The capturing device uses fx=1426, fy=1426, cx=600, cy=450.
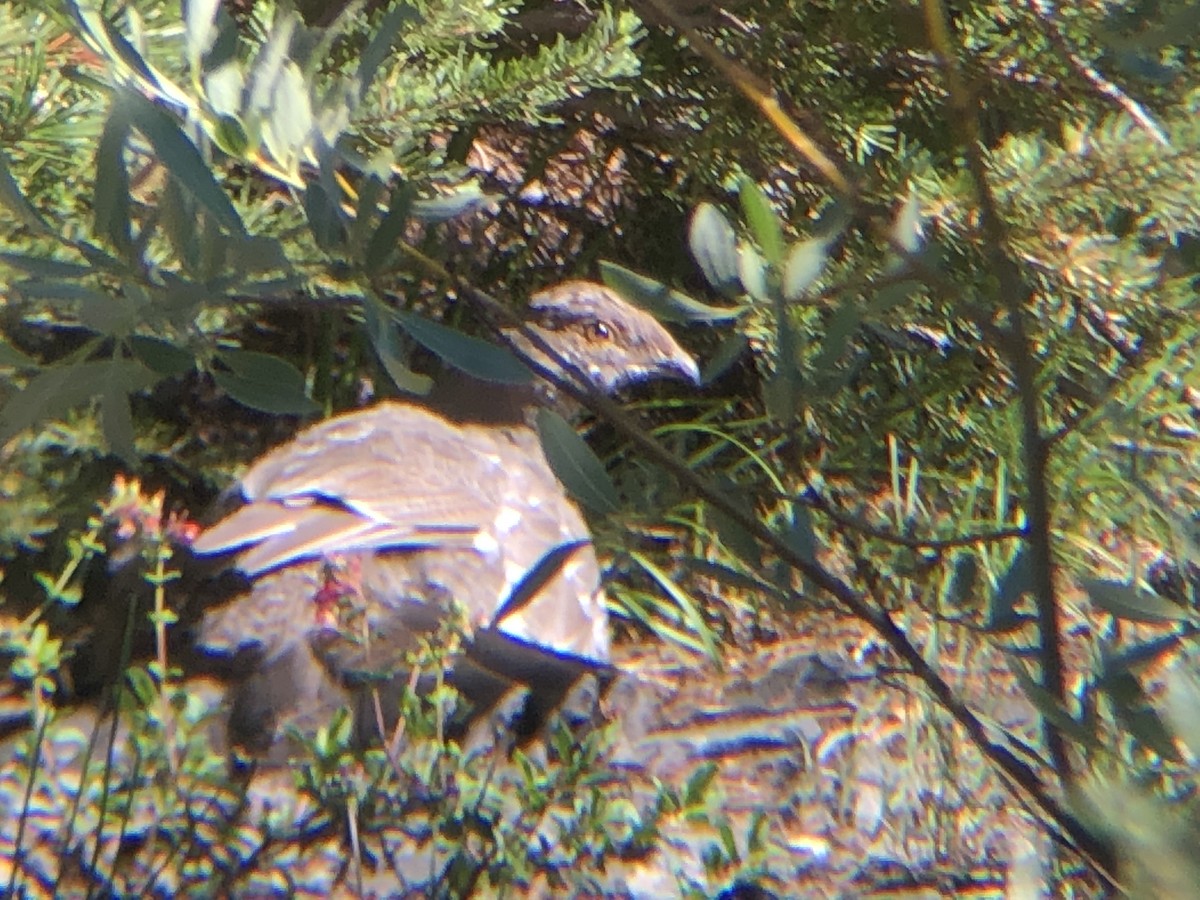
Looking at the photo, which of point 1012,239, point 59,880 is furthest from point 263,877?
point 1012,239

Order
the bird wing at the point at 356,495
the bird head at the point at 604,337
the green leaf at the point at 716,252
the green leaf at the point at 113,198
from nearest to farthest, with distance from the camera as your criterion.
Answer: the green leaf at the point at 113,198 → the green leaf at the point at 716,252 → the bird wing at the point at 356,495 → the bird head at the point at 604,337

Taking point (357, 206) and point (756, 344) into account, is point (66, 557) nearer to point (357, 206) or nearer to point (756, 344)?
point (756, 344)

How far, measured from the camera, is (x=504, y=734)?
2584 millimetres

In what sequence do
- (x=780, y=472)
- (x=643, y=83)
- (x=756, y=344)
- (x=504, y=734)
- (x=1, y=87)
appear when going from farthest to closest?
(x=780, y=472)
(x=643, y=83)
(x=756, y=344)
(x=504, y=734)
(x=1, y=87)

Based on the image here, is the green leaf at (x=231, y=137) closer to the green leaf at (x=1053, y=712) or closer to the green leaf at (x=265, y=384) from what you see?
the green leaf at (x=265, y=384)

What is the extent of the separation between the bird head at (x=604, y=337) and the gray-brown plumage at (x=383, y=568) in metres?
0.20

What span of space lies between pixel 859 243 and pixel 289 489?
1356mm

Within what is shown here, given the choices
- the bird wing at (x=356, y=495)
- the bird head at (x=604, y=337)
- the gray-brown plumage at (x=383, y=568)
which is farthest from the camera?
the bird head at (x=604, y=337)

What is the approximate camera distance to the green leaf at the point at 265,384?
1.16m

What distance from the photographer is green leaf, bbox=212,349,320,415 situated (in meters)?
1.16

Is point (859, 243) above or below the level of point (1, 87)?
below

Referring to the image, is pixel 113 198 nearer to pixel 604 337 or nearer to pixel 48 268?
pixel 48 268

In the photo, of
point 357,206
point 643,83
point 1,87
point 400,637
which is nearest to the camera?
point 357,206

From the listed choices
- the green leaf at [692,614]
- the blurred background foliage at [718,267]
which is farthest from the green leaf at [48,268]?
the green leaf at [692,614]
